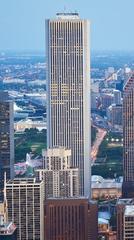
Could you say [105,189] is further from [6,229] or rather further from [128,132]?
[6,229]

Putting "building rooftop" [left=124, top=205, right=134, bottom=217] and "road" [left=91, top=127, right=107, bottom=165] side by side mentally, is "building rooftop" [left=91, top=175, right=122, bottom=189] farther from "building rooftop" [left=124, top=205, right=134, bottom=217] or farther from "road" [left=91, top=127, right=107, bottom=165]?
"building rooftop" [left=124, top=205, right=134, bottom=217]

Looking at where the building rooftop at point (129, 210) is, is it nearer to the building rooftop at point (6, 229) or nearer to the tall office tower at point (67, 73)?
the building rooftop at point (6, 229)

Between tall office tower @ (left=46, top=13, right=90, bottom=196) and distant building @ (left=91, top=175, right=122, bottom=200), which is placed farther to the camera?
tall office tower @ (left=46, top=13, right=90, bottom=196)

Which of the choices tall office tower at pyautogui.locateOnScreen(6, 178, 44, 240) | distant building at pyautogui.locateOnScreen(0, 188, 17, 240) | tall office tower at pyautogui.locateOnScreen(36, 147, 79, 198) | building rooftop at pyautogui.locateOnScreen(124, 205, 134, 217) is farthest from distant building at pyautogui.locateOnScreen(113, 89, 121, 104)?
distant building at pyautogui.locateOnScreen(0, 188, 17, 240)

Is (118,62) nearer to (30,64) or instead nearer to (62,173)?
(30,64)

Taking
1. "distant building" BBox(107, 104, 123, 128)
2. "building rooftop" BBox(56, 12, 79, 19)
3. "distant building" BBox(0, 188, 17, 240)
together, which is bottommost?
"distant building" BBox(107, 104, 123, 128)

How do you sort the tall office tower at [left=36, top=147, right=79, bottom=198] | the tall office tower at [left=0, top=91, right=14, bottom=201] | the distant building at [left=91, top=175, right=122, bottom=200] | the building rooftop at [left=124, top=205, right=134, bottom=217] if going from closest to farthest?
the building rooftop at [left=124, top=205, right=134, bottom=217] → the tall office tower at [left=36, top=147, right=79, bottom=198] → the tall office tower at [left=0, top=91, right=14, bottom=201] → the distant building at [left=91, top=175, right=122, bottom=200]

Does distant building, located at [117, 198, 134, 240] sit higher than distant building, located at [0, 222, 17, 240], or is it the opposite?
distant building, located at [0, 222, 17, 240]
